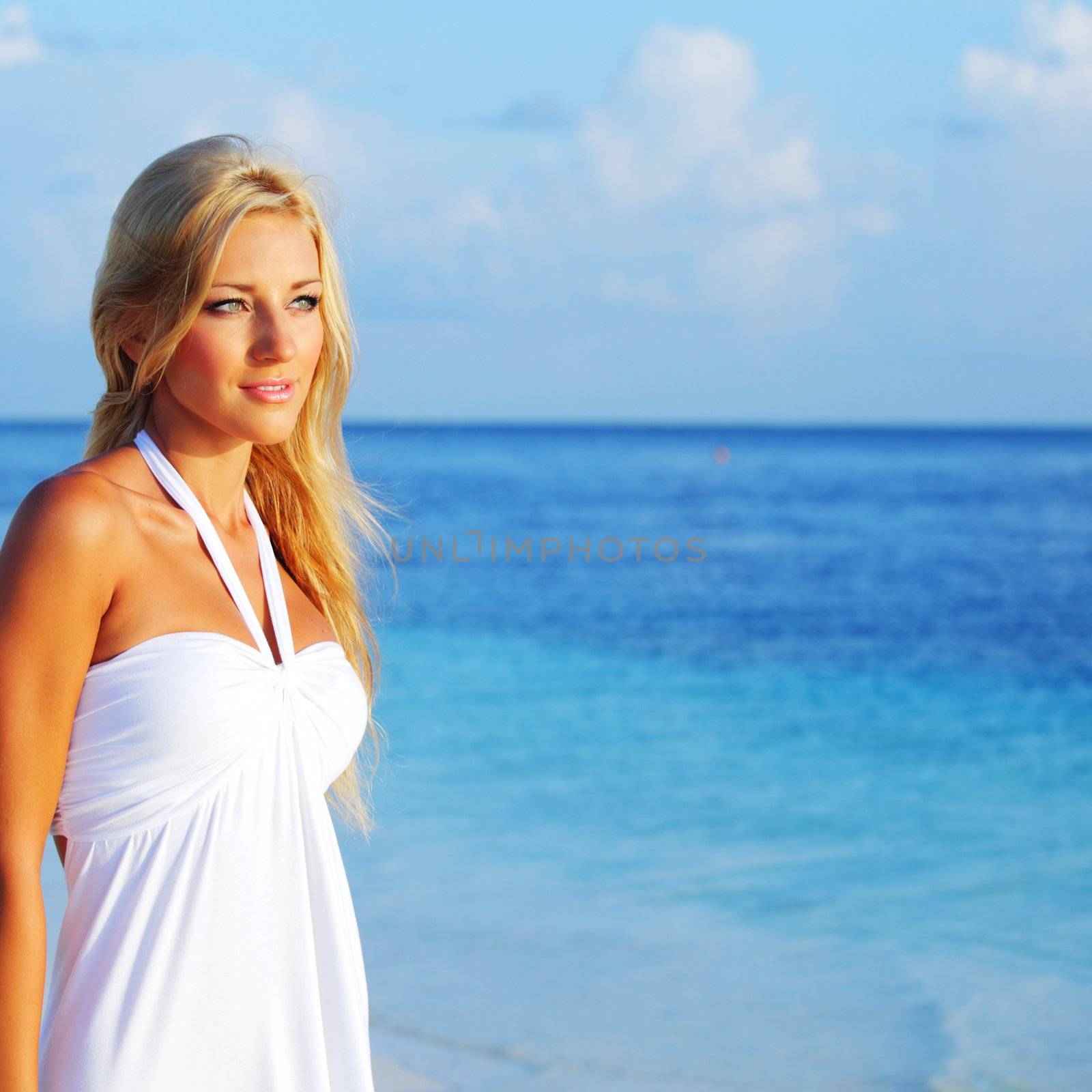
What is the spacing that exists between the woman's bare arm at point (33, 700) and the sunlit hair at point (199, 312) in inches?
12.6

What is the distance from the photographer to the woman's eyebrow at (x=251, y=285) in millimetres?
1685

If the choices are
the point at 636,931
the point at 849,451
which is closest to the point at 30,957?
the point at 636,931

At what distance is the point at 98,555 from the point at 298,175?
597 millimetres

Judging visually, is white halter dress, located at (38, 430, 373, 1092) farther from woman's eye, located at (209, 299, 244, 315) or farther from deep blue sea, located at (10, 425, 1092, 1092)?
deep blue sea, located at (10, 425, 1092, 1092)

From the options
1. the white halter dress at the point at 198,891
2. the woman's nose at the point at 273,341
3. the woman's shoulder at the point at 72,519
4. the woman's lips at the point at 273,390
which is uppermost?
the woman's nose at the point at 273,341

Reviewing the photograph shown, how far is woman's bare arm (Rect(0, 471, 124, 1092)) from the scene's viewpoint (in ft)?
4.72

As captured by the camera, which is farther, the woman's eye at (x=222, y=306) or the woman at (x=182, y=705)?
the woman's eye at (x=222, y=306)

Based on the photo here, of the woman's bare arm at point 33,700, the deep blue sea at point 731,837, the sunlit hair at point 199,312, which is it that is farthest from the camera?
the deep blue sea at point 731,837

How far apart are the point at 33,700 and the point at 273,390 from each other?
20.2 inches

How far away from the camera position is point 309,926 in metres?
1.64

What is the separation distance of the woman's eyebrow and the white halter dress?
43 centimetres

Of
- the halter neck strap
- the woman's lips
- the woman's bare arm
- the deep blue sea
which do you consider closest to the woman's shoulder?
the woman's bare arm

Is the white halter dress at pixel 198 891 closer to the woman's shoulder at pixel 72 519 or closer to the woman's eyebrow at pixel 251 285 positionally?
the woman's shoulder at pixel 72 519


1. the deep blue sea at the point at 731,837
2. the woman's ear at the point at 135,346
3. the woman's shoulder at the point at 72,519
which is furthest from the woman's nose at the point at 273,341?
the deep blue sea at the point at 731,837
